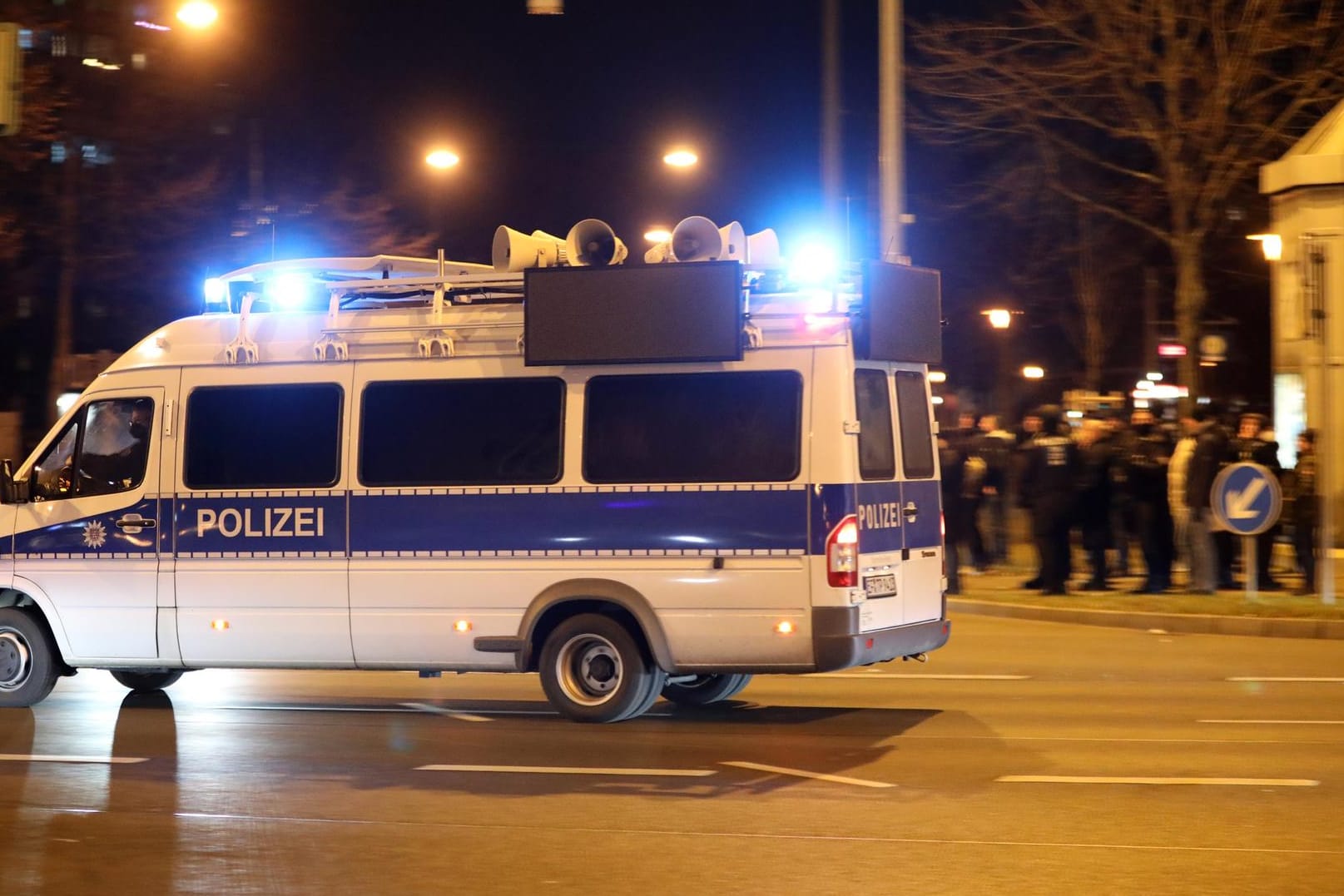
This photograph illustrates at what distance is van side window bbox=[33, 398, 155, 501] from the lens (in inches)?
460

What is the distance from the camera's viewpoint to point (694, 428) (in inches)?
415

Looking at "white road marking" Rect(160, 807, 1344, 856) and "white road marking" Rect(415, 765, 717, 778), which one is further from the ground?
"white road marking" Rect(415, 765, 717, 778)

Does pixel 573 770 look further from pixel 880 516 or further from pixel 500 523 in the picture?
pixel 880 516

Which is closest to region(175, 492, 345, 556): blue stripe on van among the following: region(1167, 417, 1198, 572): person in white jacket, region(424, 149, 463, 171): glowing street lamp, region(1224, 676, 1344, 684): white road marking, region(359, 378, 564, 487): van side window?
region(359, 378, 564, 487): van side window

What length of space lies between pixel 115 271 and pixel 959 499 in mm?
15812

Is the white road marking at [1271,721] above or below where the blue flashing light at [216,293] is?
below

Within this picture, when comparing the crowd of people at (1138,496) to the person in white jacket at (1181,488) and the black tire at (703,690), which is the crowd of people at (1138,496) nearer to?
the person in white jacket at (1181,488)

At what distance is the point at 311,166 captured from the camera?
34281 mm

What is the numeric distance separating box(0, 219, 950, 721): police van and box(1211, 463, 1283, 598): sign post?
5.90 meters

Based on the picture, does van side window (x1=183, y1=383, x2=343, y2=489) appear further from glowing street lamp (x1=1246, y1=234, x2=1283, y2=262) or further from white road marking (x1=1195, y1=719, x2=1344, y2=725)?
glowing street lamp (x1=1246, y1=234, x2=1283, y2=262)

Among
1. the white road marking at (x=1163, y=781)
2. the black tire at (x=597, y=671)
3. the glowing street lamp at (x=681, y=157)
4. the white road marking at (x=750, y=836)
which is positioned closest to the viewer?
the white road marking at (x=750, y=836)

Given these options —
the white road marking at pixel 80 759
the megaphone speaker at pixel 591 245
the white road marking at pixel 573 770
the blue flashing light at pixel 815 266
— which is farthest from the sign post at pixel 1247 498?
the white road marking at pixel 80 759

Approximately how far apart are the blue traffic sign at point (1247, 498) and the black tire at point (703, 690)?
6462 millimetres

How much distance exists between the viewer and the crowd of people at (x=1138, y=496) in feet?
60.0
